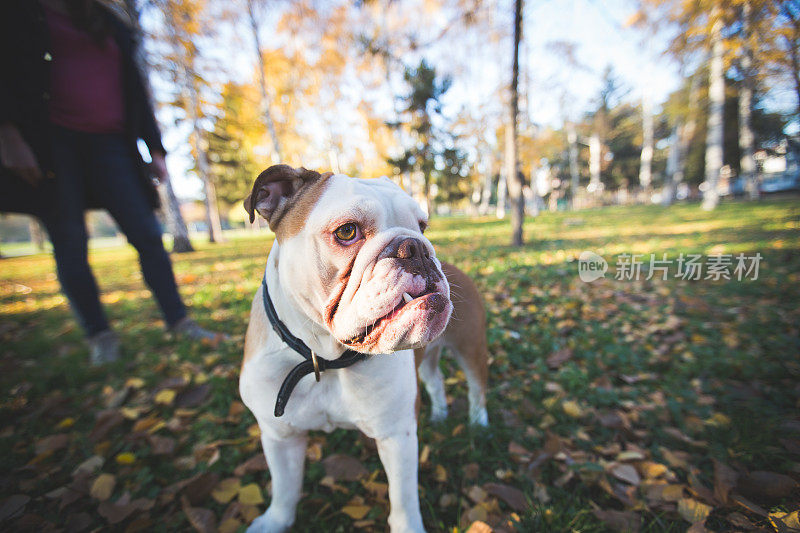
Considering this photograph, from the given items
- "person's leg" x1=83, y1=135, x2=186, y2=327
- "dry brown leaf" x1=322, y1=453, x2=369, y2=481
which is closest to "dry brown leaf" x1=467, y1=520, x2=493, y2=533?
"dry brown leaf" x1=322, y1=453, x2=369, y2=481

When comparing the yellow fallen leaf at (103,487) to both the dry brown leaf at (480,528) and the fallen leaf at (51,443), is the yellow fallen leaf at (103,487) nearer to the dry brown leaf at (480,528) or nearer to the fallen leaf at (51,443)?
the fallen leaf at (51,443)

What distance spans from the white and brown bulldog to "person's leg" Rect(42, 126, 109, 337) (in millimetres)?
2175

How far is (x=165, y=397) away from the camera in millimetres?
2152

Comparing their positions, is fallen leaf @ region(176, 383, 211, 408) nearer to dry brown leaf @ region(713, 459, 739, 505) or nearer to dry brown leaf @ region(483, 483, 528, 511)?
dry brown leaf @ region(483, 483, 528, 511)

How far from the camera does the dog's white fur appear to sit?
914mm

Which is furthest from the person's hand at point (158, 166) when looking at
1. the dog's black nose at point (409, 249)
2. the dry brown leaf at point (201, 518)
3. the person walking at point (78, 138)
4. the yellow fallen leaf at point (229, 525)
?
the dog's black nose at point (409, 249)

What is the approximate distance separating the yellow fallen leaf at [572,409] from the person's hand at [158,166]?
3949 millimetres

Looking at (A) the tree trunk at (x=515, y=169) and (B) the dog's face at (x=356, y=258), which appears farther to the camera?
(A) the tree trunk at (x=515, y=169)

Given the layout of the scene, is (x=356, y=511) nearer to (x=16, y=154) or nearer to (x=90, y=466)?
(x=90, y=466)

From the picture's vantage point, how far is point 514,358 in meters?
2.57

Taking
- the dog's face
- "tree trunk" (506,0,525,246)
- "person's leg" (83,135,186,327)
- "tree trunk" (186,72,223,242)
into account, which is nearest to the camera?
the dog's face

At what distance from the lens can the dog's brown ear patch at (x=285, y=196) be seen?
3.75 feet

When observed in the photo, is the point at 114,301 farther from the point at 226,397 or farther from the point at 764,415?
the point at 764,415

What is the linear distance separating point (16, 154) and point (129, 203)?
26.2 inches
